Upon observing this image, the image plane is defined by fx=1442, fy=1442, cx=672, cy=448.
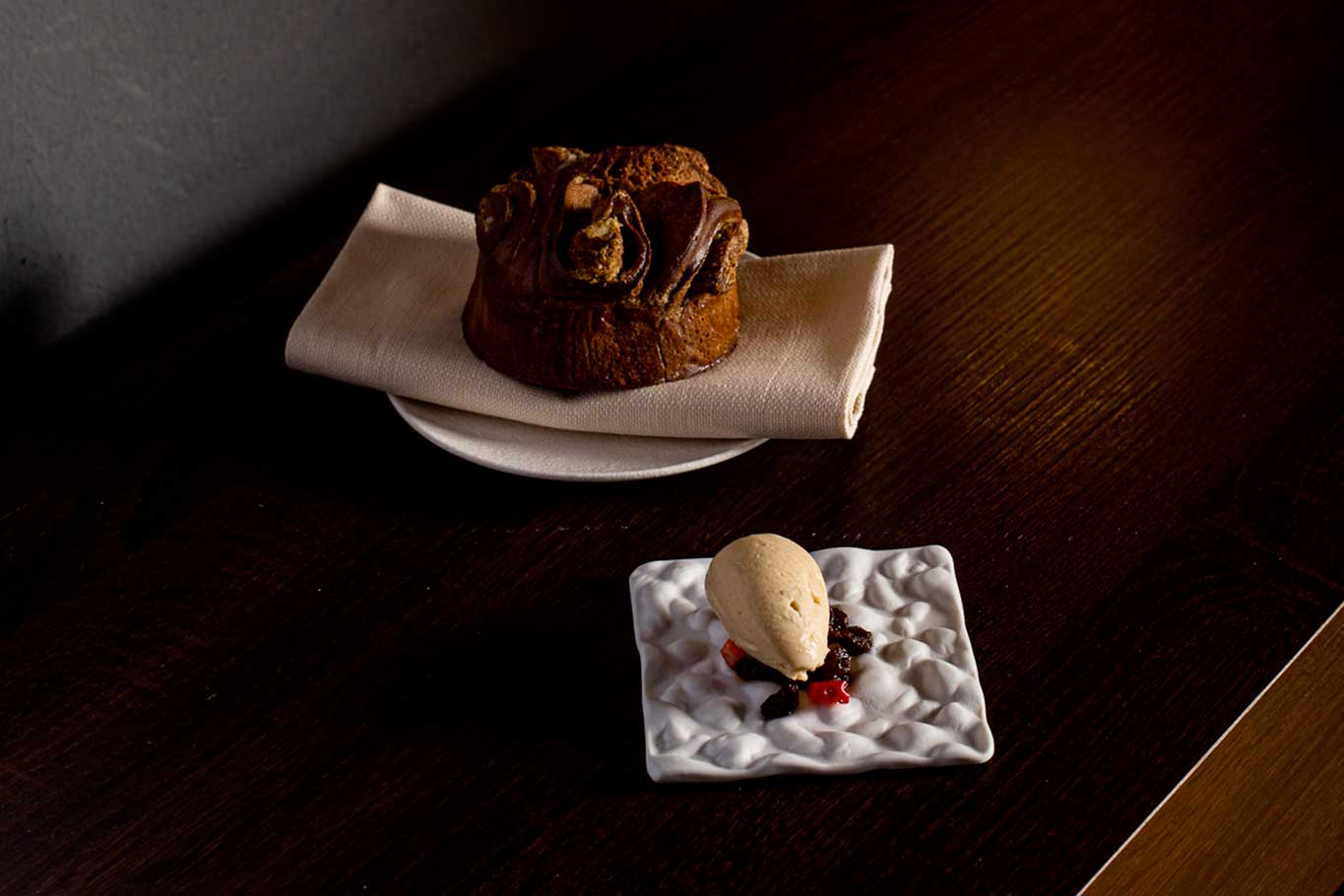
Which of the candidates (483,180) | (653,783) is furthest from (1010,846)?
(483,180)

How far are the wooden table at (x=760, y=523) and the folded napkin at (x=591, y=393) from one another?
5 centimetres

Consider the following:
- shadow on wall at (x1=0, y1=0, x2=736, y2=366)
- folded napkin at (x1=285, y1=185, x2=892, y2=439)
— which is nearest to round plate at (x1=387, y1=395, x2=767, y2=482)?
folded napkin at (x1=285, y1=185, x2=892, y2=439)

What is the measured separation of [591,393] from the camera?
95cm

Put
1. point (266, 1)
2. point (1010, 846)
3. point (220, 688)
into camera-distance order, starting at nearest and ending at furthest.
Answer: point (1010, 846) < point (220, 688) < point (266, 1)

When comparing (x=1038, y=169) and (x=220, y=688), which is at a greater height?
(x=1038, y=169)

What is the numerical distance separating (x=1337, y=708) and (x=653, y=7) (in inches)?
37.2

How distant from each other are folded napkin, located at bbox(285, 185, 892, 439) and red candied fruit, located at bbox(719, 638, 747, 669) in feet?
0.57

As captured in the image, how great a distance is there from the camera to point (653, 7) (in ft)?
4.79

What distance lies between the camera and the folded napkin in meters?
0.93

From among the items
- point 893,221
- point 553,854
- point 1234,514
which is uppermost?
point 893,221

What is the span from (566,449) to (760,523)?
0.45 ft

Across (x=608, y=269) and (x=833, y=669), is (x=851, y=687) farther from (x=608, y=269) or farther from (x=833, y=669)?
(x=608, y=269)

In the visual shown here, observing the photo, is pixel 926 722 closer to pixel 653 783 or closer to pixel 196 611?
pixel 653 783

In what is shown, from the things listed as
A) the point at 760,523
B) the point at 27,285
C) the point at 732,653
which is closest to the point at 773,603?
the point at 732,653
